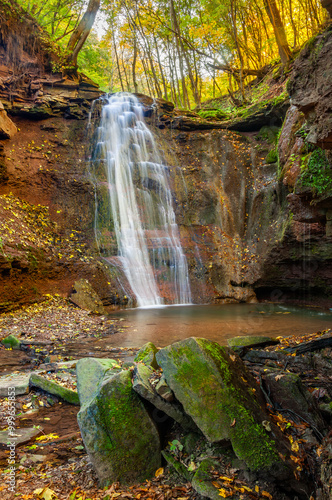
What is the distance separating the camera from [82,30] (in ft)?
51.8

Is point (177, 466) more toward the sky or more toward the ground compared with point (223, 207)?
more toward the ground

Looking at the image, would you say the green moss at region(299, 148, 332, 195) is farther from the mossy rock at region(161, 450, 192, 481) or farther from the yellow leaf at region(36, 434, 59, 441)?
the yellow leaf at region(36, 434, 59, 441)

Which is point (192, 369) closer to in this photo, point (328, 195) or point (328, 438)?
point (328, 438)

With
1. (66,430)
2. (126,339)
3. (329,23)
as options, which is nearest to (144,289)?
(126,339)

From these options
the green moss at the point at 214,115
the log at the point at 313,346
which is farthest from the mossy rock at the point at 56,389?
the green moss at the point at 214,115

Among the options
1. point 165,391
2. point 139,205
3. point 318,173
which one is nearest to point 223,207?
point 139,205

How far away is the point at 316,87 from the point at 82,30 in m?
15.8

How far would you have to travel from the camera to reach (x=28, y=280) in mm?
9461

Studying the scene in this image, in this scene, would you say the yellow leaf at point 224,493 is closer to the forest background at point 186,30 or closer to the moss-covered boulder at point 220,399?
the moss-covered boulder at point 220,399

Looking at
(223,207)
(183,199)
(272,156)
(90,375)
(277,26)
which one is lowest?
(90,375)

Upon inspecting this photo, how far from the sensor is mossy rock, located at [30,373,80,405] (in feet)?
12.8

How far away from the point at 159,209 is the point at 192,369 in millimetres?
12172

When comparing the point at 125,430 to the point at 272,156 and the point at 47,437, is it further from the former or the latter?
the point at 272,156

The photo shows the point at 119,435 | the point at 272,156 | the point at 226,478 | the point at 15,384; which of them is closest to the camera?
the point at 226,478
